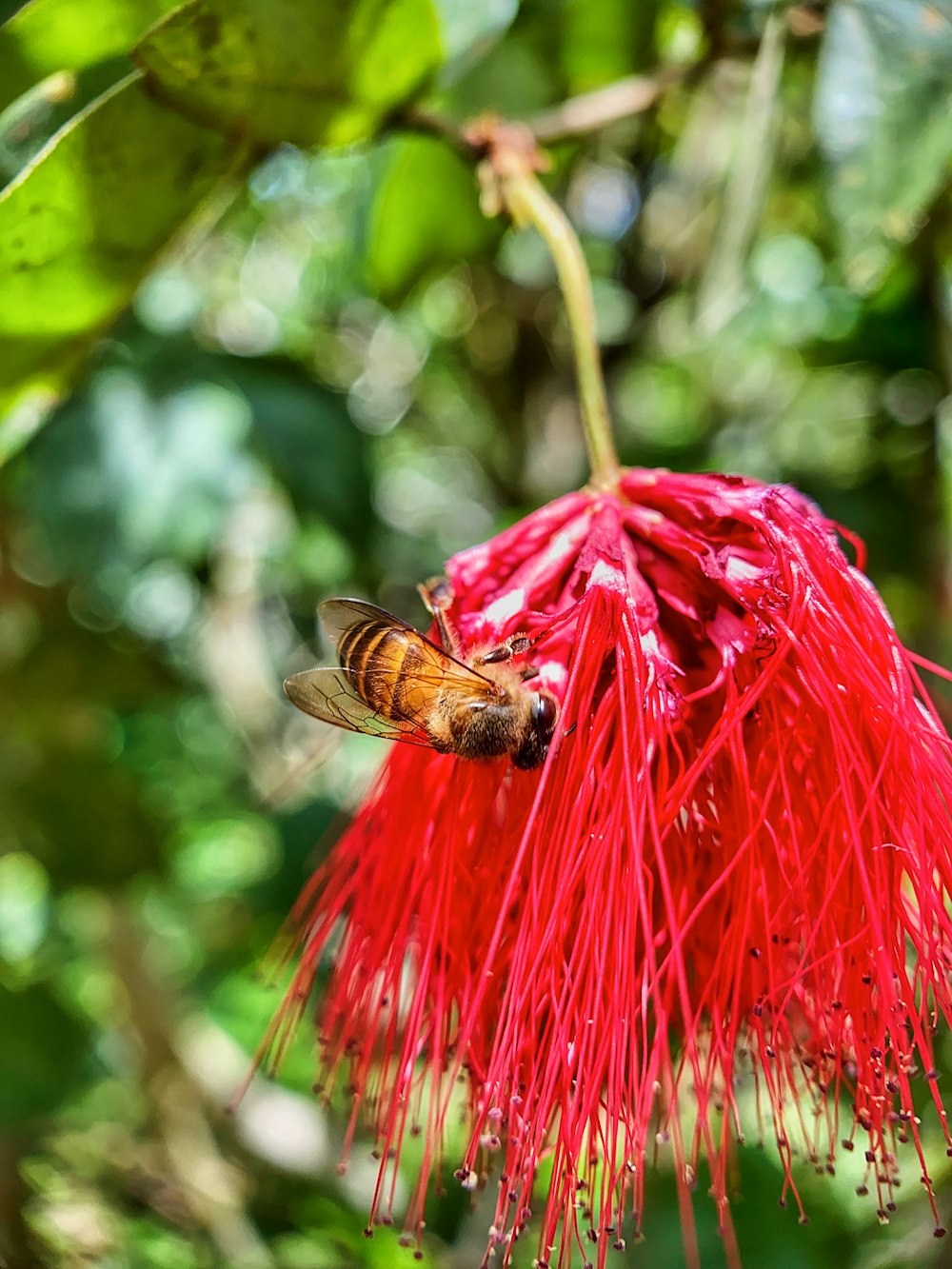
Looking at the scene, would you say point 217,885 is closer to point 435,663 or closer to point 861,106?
point 435,663

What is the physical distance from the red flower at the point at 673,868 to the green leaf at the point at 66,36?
1.43 ft

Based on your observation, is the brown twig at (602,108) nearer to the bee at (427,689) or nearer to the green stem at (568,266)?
the green stem at (568,266)


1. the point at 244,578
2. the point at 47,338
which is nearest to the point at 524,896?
the point at 47,338

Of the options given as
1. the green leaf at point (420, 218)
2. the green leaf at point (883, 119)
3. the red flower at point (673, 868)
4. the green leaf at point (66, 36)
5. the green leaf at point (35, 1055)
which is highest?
the green leaf at point (420, 218)

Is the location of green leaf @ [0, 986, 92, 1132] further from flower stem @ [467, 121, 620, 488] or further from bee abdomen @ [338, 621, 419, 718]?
flower stem @ [467, 121, 620, 488]

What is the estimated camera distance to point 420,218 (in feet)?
4.00

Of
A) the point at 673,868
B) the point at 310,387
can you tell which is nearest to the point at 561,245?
the point at 673,868

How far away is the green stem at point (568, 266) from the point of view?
0.74 metres

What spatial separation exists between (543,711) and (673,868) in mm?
122

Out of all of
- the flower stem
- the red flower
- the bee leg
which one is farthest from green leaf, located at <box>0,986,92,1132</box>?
the flower stem

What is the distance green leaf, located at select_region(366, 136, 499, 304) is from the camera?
1168mm

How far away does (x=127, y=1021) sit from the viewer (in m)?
1.86

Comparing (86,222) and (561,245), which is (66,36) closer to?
(86,222)

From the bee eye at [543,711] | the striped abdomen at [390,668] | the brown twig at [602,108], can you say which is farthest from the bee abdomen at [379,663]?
the brown twig at [602,108]
